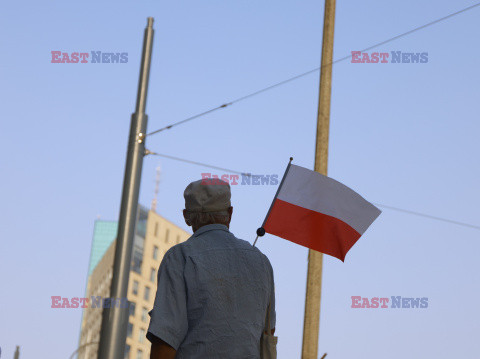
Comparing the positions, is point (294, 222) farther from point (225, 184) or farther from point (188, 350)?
point (188, 350)

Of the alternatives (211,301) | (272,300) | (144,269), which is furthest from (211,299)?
(144,269)

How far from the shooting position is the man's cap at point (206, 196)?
3.56 metres

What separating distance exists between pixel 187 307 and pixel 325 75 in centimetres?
720

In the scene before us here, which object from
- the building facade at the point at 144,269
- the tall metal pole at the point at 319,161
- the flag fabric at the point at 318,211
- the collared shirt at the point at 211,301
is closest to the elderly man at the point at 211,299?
the collared shirt at the point at 211,301

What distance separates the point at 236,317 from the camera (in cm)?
329

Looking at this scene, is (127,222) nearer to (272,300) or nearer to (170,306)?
(272,300)

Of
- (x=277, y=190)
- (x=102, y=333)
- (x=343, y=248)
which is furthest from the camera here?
(x=102, y=333)

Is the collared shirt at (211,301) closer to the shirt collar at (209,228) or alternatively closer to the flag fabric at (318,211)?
the shirt collar at (209,228)

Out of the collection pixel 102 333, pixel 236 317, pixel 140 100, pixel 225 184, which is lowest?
pixel 102 333

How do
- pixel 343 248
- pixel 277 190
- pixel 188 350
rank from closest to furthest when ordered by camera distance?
pixel 188 350 → pixel 277 190 → pixel 343 248

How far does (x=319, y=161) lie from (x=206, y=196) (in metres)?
6.12

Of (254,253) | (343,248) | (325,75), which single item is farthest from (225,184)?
(325,75)

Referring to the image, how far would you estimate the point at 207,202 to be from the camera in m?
3.56

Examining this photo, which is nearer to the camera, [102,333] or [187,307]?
[187,307]
